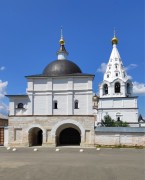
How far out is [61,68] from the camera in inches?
1145

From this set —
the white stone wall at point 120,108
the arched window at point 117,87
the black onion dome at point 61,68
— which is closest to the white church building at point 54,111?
the black onion dome at point 61,68

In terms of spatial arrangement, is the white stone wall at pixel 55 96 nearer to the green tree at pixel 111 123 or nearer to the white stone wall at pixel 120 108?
the green tree at pixel 111 123

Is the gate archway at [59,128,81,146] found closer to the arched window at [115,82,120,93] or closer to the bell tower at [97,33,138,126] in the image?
the bell tower at [97,33,138,126]

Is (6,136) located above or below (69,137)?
above

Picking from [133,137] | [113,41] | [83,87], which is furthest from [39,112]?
[113,41]

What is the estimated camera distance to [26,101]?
26797 millimetres

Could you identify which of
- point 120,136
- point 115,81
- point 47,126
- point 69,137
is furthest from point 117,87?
point 47,126

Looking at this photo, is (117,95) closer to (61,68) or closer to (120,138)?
(61,68)

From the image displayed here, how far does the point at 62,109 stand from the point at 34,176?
16514 millimetres

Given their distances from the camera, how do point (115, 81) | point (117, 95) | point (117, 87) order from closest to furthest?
point (117, 95) < point (115, 81) < point (117, 87)

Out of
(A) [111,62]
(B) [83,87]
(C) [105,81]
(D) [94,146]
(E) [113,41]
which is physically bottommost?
(D) [94,146]

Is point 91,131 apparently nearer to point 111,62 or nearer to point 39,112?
point 39,112

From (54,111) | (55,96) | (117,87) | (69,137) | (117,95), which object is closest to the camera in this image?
(54,111)

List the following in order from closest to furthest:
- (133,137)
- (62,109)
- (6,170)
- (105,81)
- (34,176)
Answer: (34,176)
(6,170)
(133,137)
(62,109)
(105,81)
